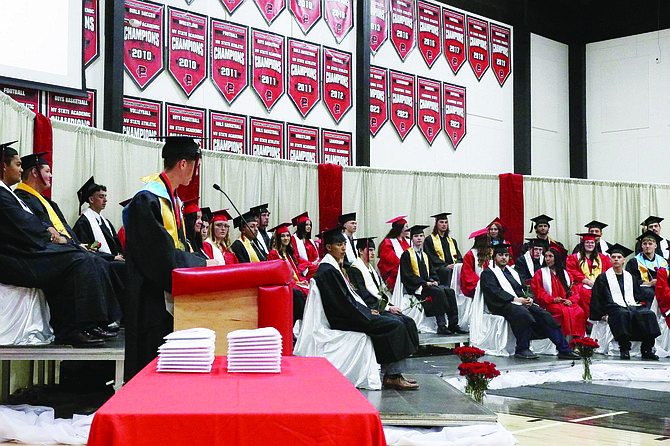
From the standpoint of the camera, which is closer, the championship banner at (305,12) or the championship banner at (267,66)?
the championship banner at (267,66)

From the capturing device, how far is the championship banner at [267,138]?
11.5 meters

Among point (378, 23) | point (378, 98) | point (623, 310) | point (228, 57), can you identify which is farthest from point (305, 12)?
point (623, 310)

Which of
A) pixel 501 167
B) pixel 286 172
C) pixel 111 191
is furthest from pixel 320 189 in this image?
pixel 501 167

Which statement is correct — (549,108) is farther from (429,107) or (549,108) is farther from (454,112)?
(429,107)

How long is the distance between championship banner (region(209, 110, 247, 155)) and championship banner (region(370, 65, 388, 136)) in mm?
2708

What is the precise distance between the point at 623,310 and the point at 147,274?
8264mm

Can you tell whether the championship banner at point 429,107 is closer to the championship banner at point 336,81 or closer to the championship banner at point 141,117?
the championship banner at point 336,81

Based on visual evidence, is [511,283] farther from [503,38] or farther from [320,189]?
[503,38]

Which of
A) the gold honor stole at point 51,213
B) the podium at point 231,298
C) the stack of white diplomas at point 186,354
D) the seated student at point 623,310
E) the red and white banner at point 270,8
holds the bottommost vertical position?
the seated student at point 623,310

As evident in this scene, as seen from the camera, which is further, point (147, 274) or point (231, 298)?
point (147, 274)

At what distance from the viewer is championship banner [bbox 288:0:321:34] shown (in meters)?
12.1

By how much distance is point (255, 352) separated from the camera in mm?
2357

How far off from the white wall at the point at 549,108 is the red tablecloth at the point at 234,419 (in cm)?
1448

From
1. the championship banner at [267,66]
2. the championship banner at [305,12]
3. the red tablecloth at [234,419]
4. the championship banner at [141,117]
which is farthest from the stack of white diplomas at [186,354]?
the championship banner at [305,12]
